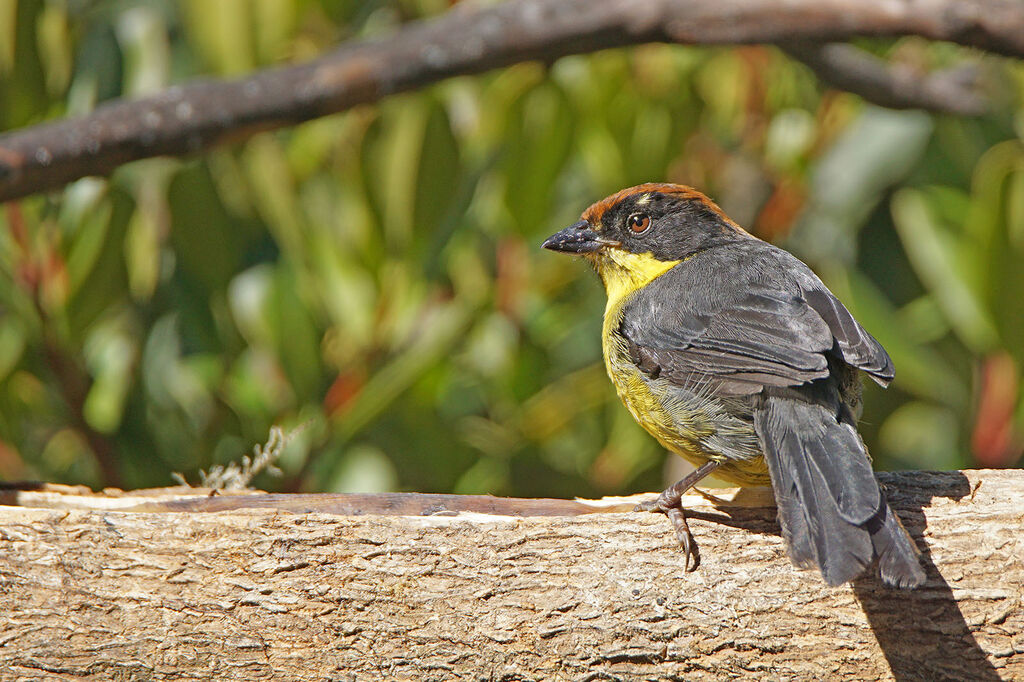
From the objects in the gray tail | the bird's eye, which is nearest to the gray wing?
the gray tail

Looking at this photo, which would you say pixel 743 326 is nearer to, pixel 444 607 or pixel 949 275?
pixel 444 607

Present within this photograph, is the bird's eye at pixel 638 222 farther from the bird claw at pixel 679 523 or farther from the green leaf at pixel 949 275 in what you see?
the bird claw at pixel 679 523

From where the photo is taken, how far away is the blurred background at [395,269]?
→ 4.43 m

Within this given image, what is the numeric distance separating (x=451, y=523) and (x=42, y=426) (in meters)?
2.43

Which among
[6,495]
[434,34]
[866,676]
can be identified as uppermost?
[434,34]

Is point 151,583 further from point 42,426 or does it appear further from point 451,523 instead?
point 42,426

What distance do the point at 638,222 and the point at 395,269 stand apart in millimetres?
975

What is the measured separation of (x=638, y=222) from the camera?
4.66 metres

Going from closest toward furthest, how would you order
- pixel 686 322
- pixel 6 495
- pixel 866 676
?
1. pixel 866 676
2. pixel 6 495
3. pixel 686 322

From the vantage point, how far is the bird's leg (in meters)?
3.18

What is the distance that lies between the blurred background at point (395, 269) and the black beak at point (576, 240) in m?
0.21

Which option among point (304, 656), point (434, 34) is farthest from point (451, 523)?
point (434, 34)

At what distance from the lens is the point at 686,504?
3.64 meters

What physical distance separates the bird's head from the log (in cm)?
170
